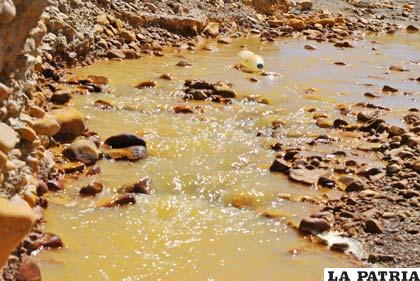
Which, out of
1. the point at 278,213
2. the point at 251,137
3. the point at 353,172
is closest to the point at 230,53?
the point at 251,137

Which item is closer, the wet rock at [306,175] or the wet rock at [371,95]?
the wet rock at [306,175]

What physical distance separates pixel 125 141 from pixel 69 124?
0.53m

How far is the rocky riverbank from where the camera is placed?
3859 millimetres

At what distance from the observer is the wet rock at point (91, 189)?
5.20 meters

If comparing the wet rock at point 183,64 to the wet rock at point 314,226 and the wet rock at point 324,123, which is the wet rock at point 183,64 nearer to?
the wet rock at point 324,123

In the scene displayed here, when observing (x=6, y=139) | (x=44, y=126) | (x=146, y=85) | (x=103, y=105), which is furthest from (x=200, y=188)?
(x=146, y=85)

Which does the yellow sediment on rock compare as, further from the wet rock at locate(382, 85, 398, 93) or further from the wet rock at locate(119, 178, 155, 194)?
the wet rock at locate(382, 85, 398, 93)

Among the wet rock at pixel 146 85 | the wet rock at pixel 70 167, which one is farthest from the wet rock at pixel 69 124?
the wet rock at pixel 146 85

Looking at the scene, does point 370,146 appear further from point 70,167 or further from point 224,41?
point 224,41

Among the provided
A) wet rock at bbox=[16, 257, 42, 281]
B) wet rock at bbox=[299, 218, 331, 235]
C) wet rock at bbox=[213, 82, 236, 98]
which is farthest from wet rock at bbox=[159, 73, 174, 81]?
wet rock at bbox=[16, 257, 42, 281]

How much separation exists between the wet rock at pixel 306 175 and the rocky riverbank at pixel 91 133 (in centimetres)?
2

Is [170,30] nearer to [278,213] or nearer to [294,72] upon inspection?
[294,72]

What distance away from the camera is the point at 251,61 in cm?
1070

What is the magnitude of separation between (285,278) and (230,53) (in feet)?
25.7
